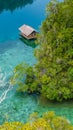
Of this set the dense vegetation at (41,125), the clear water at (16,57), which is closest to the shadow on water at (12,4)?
the clear water at (16,57)

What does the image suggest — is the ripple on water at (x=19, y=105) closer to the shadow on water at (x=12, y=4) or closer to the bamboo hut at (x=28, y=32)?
the bamboo hut at (x=28, y=32)

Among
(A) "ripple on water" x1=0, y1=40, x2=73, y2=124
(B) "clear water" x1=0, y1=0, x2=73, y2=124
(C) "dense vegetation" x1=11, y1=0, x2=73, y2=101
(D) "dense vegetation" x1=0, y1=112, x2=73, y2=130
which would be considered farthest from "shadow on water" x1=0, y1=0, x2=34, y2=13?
(D) "dense vegetation" x1=0, y1=112, x2=73, y2=130

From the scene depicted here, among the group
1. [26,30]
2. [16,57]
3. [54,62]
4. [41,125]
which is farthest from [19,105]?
[26,30]

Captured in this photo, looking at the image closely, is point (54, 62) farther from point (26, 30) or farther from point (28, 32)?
point (26, 30)

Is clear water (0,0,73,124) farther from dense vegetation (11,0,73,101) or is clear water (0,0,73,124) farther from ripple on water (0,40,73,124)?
dense vegetation (11,0,73,101)

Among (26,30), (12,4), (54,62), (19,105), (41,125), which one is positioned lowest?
(41,125)
